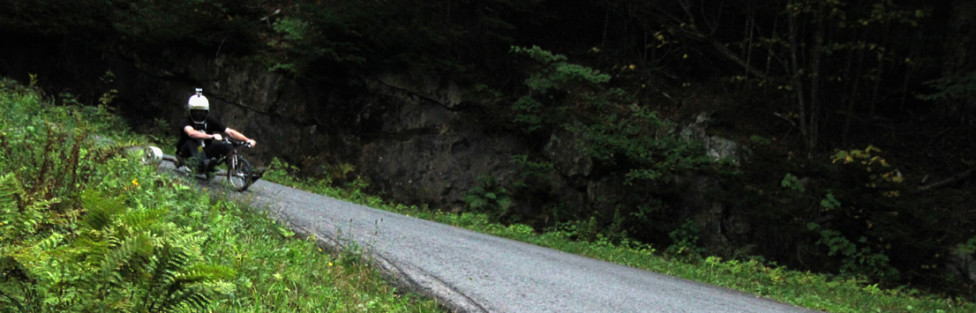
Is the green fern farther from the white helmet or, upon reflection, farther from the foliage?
the foliage

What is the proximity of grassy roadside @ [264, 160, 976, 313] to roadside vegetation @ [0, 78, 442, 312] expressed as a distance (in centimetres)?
567

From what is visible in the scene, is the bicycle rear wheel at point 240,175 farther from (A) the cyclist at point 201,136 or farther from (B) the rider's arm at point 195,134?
(B) the rider's arm at point 195,134

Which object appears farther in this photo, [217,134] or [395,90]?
[395,90]

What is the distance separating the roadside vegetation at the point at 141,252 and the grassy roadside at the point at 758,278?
567 cm

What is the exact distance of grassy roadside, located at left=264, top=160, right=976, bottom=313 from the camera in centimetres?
870

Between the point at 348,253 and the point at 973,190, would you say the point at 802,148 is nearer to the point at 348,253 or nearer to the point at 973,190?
the point at 973,190

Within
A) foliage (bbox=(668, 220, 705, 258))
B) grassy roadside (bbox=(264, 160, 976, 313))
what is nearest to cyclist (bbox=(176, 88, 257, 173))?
grassy roadside (bbox=(264, 160, 976, 313))

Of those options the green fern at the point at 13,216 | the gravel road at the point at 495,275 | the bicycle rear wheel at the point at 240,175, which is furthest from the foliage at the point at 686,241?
the green fern at the point at 13,216

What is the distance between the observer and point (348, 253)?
5.76 m

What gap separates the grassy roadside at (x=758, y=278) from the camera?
342 inches

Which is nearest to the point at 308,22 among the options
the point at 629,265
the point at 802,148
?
the point at 629,265

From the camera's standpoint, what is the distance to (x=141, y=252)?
2811 millimetres

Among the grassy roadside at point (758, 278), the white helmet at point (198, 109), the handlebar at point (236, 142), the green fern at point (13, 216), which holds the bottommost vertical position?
the grassy roadside at point (758, 278)

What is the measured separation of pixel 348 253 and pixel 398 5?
11.2m
